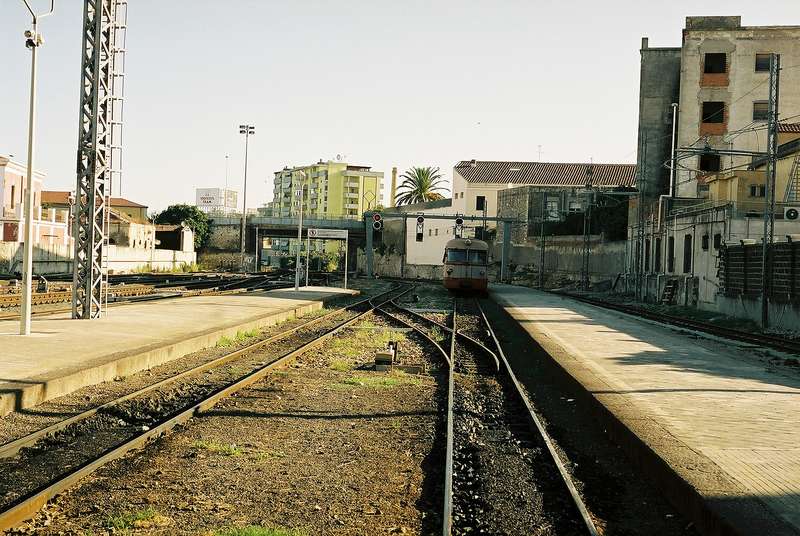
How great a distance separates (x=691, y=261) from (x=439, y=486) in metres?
39.1

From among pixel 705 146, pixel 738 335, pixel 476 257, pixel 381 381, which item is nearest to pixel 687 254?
pixel 705 146

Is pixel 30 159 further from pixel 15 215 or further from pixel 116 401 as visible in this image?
pixel 15 215

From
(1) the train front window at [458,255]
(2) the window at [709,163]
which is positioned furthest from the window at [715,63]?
(1) the train front window at [458,255]

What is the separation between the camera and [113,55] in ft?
65.9

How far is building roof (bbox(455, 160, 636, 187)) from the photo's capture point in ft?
359

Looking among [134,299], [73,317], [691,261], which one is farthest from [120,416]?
A: [691,261]

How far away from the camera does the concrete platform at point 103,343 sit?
11.5 m

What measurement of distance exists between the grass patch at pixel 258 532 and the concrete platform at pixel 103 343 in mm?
5181

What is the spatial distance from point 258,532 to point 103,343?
1090 cm

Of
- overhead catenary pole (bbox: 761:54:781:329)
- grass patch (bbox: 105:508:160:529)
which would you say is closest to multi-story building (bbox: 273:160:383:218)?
overhead catenary pole (bbox: 761:54:781:329)

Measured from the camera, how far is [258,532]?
5.98m

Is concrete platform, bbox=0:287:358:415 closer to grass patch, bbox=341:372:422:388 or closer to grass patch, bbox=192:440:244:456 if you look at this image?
grass patch, bbox=192:440:244:456

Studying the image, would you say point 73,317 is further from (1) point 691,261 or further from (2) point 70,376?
(1) point 691,261

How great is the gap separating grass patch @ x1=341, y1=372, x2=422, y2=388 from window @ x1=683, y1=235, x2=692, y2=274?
32931 mm
